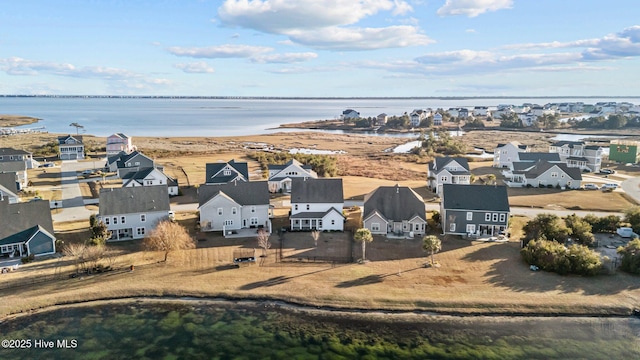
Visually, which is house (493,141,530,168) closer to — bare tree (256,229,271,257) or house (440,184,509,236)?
house (440,184,509,236)

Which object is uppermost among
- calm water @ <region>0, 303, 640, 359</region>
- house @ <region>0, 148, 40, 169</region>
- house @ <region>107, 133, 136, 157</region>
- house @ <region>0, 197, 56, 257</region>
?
house @ <region>107, 133, 136, 157</region>

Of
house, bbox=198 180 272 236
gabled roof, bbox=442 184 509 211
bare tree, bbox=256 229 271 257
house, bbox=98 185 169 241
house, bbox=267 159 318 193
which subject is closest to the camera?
bare tree, bbox=256 229 271 257

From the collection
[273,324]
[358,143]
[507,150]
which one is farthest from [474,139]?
[273,324]

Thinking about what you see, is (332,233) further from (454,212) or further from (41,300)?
(41,300)

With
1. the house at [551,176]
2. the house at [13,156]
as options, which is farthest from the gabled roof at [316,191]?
the house at [13,156]

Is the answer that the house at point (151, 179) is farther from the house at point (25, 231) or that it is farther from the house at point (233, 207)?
the house at point (25, 231)

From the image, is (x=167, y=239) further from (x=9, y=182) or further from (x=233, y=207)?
(x=9, y=182)

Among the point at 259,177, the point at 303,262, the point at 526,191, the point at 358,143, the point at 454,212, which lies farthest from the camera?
the point at 358,143

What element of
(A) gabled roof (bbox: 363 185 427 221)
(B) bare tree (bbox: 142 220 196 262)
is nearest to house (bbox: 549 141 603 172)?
(A) gabled roof (bbox: 363 185 427 221)
